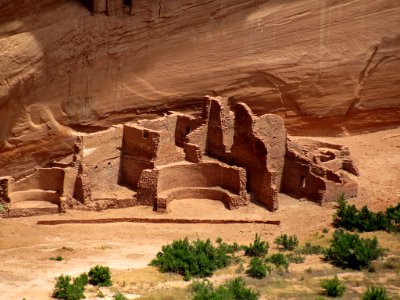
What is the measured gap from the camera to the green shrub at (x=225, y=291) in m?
16.4

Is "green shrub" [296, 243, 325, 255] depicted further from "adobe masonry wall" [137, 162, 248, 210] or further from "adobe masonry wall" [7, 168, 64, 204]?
"adobe masonry wall" [7, 168, 64, 204]

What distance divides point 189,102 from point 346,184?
4843 millimetres

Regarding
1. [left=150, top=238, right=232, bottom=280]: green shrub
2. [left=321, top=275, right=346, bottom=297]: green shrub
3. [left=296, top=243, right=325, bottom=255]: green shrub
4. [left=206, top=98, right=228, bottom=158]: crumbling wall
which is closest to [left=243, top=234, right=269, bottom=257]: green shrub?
[left=150, top=238, right=232, bottom=280]: green shrub

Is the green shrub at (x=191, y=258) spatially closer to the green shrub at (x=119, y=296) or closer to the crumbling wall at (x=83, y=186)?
the green shrub at (x=119, y=296)

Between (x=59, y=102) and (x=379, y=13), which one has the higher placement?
(x=379, y=13)

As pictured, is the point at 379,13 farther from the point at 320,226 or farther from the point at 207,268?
the point at 207,268

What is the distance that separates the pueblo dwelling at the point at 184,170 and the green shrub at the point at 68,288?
5371mm

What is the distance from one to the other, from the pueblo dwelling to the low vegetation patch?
1.15m

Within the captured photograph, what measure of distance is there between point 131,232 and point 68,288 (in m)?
4.87

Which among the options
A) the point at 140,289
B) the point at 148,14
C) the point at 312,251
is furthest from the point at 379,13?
the point at 140,289

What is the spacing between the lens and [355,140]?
86.5 ft

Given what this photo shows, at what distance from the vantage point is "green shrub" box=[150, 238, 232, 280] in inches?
726

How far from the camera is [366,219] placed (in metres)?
21.5

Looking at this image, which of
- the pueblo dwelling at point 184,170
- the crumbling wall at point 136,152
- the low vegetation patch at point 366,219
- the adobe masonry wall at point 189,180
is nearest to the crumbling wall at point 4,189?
the pueblo dwelling at point 184,170
